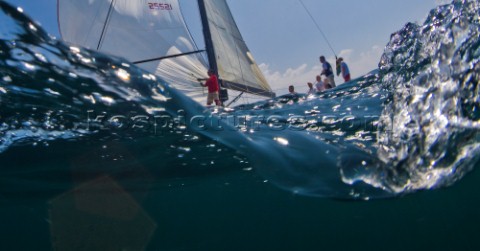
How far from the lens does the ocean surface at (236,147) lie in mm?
3758

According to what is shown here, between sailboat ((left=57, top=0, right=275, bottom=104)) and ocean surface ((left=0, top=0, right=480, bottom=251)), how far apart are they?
802 centimetres

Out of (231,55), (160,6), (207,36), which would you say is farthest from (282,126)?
(160,6)

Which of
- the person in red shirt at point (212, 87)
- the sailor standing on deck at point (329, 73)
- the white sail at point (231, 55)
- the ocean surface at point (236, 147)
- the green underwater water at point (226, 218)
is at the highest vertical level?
the white sail at point (231, 55)

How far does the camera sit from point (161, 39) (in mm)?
15469

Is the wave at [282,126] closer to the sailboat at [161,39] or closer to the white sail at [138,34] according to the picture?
the sailboat at [161,39]

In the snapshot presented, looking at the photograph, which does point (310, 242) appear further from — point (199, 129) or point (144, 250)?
point (199, 129)

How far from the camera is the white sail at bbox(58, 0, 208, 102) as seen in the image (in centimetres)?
1423

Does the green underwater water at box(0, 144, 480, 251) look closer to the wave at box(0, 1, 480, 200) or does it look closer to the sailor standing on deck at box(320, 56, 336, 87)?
the wave at box(0, 1, 480, 200)

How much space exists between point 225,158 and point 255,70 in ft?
40.0

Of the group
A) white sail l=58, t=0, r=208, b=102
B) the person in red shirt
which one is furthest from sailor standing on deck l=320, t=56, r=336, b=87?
white sail l=58, t=0, r=208, b=102

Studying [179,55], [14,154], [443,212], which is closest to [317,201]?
[443,212]

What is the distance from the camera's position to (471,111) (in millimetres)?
4672

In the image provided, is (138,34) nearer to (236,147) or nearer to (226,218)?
(226,218)

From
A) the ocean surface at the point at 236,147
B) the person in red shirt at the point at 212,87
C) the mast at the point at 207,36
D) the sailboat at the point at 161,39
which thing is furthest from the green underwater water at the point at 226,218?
the mast at the point at 207,36
